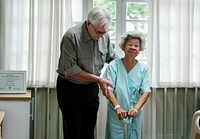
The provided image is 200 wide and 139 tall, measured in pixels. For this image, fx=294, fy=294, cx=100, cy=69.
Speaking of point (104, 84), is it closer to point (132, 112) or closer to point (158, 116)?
point (132, 112)

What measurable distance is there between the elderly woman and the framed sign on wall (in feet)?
2.86

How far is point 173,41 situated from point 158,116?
35.7 inches

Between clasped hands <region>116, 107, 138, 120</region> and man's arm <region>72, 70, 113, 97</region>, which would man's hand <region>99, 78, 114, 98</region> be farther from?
clasped hands <region>116, 107, 138, 120</region>

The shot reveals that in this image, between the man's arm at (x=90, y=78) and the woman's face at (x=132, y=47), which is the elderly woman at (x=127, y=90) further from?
the man's arm at (x=90, y=78)

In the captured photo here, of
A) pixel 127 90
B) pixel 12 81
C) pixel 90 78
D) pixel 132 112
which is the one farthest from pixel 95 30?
pixel 12 81


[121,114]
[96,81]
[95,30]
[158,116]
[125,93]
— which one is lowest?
[158,116]

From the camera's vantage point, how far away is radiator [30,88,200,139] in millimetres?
3244

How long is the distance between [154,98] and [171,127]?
0.44 metres

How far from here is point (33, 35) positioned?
3.08m

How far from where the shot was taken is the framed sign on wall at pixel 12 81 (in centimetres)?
277

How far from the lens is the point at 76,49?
87.0 inches

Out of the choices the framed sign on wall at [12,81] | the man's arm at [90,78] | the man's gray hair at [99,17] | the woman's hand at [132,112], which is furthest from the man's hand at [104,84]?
the framed sign on wall at [12,81]

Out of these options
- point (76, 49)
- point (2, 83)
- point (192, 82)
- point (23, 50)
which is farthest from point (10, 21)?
point (192, 82)

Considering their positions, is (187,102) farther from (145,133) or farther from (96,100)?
(96,100)
